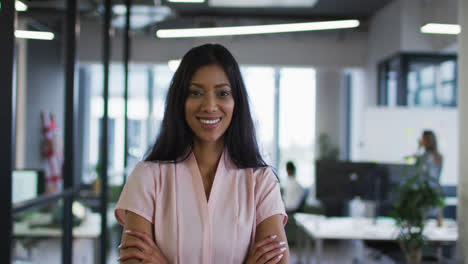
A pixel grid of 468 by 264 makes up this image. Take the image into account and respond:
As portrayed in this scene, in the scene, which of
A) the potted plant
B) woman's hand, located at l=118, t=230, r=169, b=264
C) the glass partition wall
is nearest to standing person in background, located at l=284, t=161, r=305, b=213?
the potted plant

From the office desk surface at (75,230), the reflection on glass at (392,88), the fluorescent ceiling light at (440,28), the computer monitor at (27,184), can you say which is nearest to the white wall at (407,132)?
the reflection on glass at (392,88)

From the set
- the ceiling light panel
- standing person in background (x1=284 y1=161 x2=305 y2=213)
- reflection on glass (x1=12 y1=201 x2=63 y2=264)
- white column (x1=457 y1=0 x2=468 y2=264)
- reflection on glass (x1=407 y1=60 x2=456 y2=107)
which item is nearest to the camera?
white column (x1=457 y1=0 x2=468 y2=264)

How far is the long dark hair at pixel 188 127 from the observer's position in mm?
1541

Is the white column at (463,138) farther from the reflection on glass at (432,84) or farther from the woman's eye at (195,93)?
the reflection on glass at (432,84)

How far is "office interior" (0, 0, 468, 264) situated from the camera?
13.7 feet

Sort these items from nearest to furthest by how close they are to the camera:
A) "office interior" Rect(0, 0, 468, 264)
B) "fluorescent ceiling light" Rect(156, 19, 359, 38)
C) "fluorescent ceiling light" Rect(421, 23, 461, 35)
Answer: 1. "office interior" Rect(0, 0, 468, 264)
2. "fluorescent ceiling light" Rect(421, 23, 461, 35)
3. "fluorescent ceiling light" Rect(156, 19, 359, 38)

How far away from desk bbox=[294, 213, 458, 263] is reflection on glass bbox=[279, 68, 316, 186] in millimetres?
4694

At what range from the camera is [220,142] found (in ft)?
5.42

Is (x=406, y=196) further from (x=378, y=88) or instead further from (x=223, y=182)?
(x=378, y=88)

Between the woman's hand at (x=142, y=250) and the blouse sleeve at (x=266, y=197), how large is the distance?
13.6 inches

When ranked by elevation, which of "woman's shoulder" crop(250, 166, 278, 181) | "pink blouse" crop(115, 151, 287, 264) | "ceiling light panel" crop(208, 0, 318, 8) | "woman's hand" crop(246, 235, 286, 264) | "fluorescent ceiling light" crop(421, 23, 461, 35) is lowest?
"woman's hand" crop(246, 235, 286, 264)

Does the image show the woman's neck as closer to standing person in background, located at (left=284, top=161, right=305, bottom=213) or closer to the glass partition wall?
the glass partition wall

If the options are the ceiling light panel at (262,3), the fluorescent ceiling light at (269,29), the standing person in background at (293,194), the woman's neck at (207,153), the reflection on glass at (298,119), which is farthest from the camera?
the reflection on glass at (298,119)

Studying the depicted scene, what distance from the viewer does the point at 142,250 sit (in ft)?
4.59
